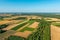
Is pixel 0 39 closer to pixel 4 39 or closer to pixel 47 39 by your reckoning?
pixel 4 39

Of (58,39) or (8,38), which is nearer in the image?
(8,38)

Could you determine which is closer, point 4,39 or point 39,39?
point 4,39

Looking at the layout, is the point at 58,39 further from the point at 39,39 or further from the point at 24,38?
the point at 24,38

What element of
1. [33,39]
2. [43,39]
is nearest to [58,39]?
[43,39]

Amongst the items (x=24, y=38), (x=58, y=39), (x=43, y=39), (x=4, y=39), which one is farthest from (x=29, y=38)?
(x=58, y=39)

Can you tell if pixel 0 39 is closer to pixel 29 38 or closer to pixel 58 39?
pixel 29 38

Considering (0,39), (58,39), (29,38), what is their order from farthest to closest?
(58,39), (29,38), (0,39)

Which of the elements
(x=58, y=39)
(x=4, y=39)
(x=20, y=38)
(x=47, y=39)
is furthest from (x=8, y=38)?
(x=58, y=39)

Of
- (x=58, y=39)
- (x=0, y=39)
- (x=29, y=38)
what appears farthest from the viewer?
(x=58, y=39)
